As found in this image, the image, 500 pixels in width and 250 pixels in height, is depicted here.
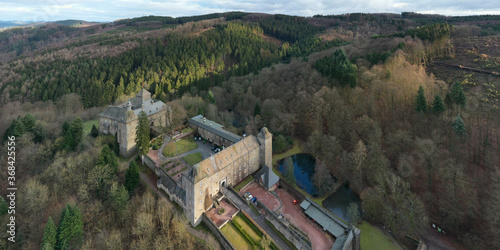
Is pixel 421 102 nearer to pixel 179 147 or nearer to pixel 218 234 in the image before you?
pixel 218 234

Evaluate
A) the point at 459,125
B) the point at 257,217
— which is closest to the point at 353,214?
the point at 257,217

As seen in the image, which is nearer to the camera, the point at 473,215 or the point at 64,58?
the point at 473,215

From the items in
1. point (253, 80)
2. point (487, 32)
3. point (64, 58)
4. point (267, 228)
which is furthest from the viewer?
point (64, 58)

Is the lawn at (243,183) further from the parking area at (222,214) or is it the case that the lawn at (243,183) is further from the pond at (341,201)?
the pond at (341,201)

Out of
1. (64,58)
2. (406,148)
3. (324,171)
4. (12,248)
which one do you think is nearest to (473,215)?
(406,148)

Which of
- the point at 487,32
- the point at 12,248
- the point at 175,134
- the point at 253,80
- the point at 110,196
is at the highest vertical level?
the point at 487,32

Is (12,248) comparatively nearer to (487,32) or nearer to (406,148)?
(406,148)
